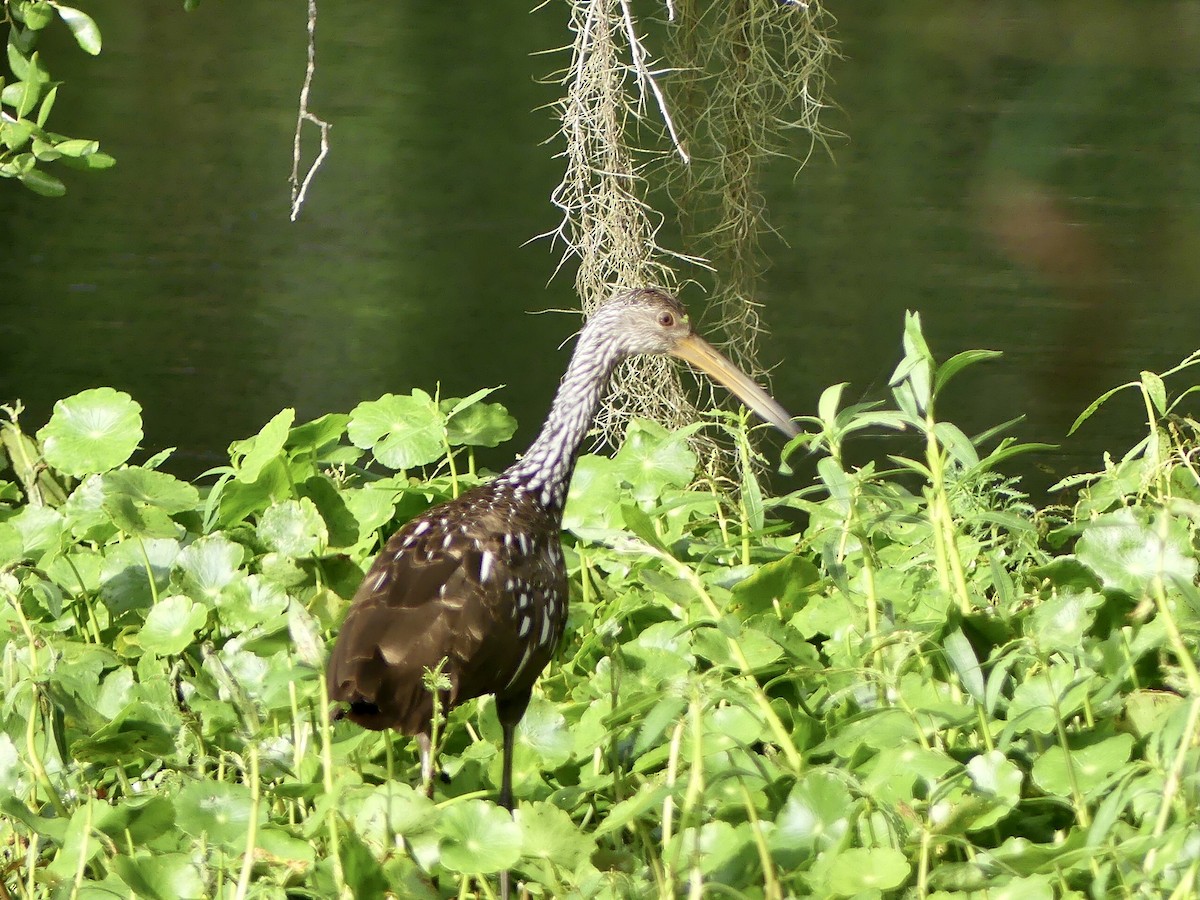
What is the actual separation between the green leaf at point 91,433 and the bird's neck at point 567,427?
2.60 ft

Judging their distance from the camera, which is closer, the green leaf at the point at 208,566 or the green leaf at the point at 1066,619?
the green leaf at the point at 1066,619

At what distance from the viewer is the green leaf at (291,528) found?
9.86ft

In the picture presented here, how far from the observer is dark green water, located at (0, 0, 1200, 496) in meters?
8.31

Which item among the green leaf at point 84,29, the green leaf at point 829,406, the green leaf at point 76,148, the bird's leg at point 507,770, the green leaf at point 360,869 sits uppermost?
the green leaf at point 84,29

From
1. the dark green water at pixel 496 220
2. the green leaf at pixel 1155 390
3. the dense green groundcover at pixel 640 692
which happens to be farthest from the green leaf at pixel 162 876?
the dark green water at pixel 496 220

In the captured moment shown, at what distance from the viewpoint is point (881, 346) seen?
8.66 m

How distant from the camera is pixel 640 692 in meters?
2.80

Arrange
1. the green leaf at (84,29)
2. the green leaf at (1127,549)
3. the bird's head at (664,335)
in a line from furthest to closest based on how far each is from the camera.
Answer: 1. the bird's head at (664,335)
2. the green leaf at (1127,549)
3. the green leaf at (84,29)

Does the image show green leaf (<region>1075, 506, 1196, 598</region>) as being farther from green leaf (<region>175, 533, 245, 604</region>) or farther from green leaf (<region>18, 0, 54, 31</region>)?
green leaf (<region>18, 0, 54, 31</region>)

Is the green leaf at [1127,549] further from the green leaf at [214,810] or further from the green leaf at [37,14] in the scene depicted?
the green leaf at [37,14]

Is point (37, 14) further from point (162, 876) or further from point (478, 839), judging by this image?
point (478, 839)

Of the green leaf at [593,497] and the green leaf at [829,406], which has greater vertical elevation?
the green leaf at [829,406]

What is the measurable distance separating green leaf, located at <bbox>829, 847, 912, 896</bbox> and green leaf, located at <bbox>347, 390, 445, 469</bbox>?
5.21 ft

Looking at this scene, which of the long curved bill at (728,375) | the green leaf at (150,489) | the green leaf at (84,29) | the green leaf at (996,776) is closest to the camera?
the green leaf at (996,776)
